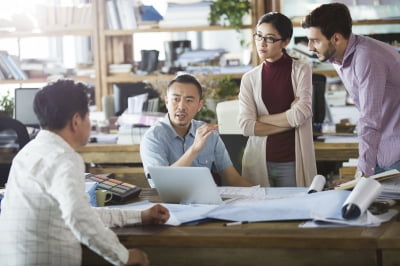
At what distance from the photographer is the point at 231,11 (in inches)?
248

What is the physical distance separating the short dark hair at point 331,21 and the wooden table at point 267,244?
994 mm

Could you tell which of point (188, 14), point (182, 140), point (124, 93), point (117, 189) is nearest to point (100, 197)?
point (117, 189)

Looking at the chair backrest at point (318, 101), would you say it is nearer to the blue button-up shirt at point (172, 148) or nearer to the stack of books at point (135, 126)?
the stack of books at point (135, 126)

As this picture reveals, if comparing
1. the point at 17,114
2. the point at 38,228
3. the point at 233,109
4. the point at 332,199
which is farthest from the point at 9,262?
the point at 17,114

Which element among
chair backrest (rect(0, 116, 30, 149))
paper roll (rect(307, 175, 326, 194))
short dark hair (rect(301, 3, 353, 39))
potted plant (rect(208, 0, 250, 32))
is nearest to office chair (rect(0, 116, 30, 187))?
chair backrest (rect(0, 116, 30, 149))

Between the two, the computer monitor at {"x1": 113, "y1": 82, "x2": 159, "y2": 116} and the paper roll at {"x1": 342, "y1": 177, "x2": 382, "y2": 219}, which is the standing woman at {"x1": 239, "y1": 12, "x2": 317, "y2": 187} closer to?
the paper roll at {"x1": 342, "y1": 177, "x2": 382, "y2": 219}

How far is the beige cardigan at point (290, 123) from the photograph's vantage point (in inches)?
135

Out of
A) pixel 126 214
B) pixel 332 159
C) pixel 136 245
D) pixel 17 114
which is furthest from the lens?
pixel 17 114

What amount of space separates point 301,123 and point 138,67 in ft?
11.3

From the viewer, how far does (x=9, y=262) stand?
6.59 ft

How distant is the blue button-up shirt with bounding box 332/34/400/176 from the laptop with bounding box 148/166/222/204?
2.14 ft

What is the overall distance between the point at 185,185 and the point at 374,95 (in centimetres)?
81

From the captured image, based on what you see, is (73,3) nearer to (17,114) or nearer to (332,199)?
(17,114)

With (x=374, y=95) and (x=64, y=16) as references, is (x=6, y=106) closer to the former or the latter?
(x=64, y=16)
